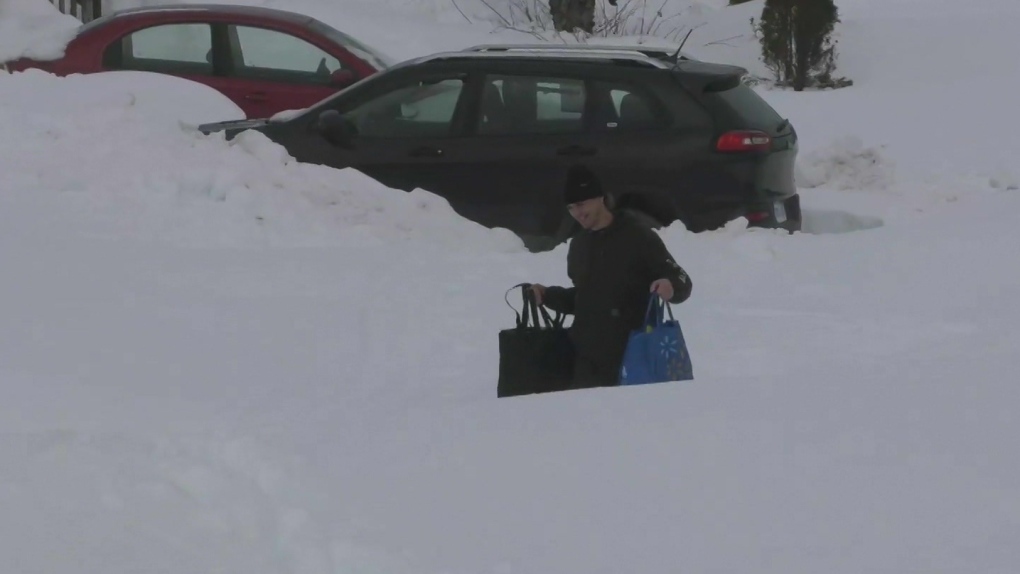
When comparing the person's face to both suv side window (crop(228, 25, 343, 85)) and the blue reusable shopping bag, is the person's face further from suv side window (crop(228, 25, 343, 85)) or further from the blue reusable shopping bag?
suv side window (crop(228, 25, 343, 85))

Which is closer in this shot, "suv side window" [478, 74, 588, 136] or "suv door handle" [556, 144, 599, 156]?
"suv door handle" [556, 144, 599, 156]

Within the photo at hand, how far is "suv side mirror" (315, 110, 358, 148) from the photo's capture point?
915 centimetres

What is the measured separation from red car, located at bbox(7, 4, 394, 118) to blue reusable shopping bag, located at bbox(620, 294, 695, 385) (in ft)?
20.2

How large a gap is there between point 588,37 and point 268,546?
1567 cm

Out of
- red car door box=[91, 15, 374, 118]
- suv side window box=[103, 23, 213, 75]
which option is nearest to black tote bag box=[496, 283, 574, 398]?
red car door box=[91, 15, 374, 118]

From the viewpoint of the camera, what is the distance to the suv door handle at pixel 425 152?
29.8ft

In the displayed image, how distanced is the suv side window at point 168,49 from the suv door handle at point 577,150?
11.2 feet

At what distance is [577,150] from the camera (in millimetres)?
8797

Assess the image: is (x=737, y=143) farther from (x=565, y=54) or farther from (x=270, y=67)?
(x=270, y=67)

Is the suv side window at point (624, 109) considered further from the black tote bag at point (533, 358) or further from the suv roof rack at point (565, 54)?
the black tote bag at point (533, 358)

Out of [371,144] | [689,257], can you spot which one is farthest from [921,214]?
[371,144]

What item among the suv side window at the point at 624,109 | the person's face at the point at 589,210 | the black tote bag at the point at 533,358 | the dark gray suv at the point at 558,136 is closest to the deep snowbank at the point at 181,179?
the dark gray suv at the point at 558,136

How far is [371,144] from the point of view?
30.3 ft

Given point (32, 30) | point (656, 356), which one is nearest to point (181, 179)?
point (32, 30)
